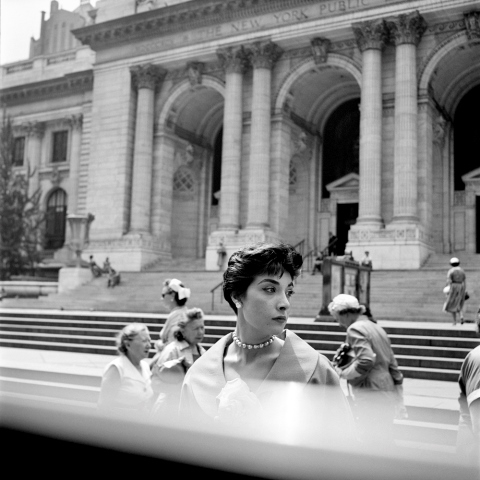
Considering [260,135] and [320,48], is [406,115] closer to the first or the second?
[320,48]

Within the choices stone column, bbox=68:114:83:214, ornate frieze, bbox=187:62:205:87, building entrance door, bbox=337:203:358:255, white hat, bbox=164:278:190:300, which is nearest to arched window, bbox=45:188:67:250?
stone column, bbox=68:114:83:214

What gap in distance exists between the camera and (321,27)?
27.9m

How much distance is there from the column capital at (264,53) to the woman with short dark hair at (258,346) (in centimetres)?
2798

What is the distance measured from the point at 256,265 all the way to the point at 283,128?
2817cm

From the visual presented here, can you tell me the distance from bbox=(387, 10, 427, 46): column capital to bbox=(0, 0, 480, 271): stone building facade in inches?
2.3

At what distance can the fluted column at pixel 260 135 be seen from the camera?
94.6 ft

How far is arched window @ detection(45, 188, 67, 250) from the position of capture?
40.3 m

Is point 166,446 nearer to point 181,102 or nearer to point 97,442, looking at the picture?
point 97,442

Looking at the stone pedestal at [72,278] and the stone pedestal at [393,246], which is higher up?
the stone pedestal at [393,246]

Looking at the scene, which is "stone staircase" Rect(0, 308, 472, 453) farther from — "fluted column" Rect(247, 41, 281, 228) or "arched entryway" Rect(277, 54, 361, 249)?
"arched entryway" Rect(277, 54, 361, 249)

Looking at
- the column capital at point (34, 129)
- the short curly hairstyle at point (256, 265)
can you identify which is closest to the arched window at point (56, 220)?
the column capital at point (34, 129)

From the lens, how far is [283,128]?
29797 millimetres

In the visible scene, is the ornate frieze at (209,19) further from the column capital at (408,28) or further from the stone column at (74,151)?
the stone column at (74,151)

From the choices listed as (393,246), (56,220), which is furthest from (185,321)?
(56,220)
